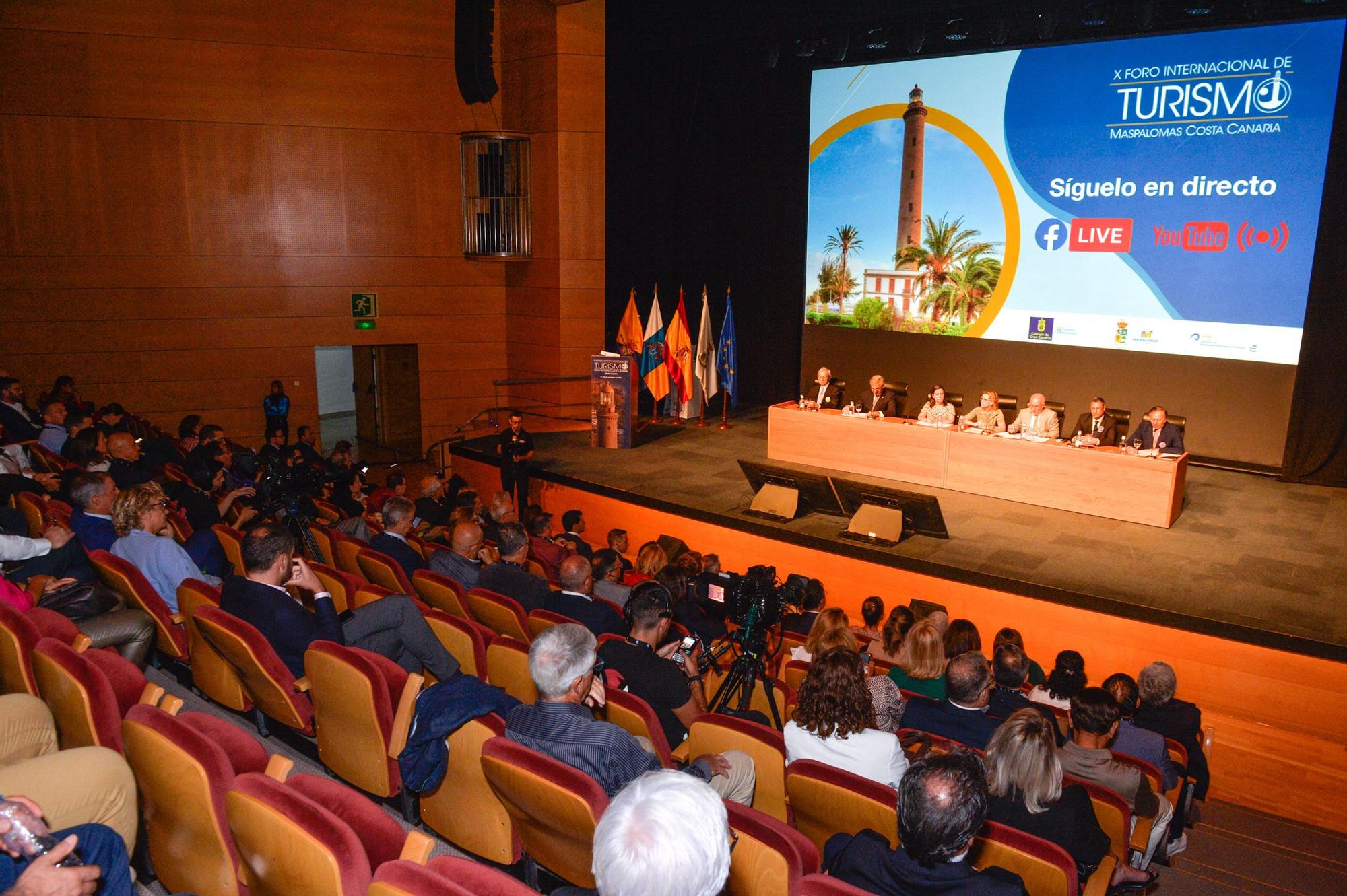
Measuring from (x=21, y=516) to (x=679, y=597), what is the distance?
10.8 ft

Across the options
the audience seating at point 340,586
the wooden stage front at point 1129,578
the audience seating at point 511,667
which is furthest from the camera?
the wooden stage front at point 1129,578

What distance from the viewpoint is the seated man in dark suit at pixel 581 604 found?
4.33 m

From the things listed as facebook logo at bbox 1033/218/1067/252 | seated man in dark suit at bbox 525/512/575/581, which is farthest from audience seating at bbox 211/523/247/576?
facebook logo at bbox 1033/218/1067/252

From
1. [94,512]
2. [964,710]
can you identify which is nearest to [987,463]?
[964,710]

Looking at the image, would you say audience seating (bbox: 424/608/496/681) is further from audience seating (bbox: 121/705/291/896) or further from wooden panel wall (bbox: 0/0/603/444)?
wooden panel wall (bbox: 0/0/603/444)

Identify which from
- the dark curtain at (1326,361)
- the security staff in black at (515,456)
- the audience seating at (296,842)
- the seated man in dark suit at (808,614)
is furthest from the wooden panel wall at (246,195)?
the audience seating at (296,842)

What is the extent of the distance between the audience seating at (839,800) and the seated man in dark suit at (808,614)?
2322mm

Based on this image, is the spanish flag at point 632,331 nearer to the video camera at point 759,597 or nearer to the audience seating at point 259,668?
the video camera at point 759,597

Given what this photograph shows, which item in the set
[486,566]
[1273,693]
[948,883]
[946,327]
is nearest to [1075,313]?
[946,327]

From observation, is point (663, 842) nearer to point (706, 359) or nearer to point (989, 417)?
point (989, 417)

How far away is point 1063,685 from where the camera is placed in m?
4.38

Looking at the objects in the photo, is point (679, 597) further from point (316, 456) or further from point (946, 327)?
point (946, 327)

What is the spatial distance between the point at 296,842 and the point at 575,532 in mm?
4987

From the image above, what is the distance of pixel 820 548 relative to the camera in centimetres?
739
